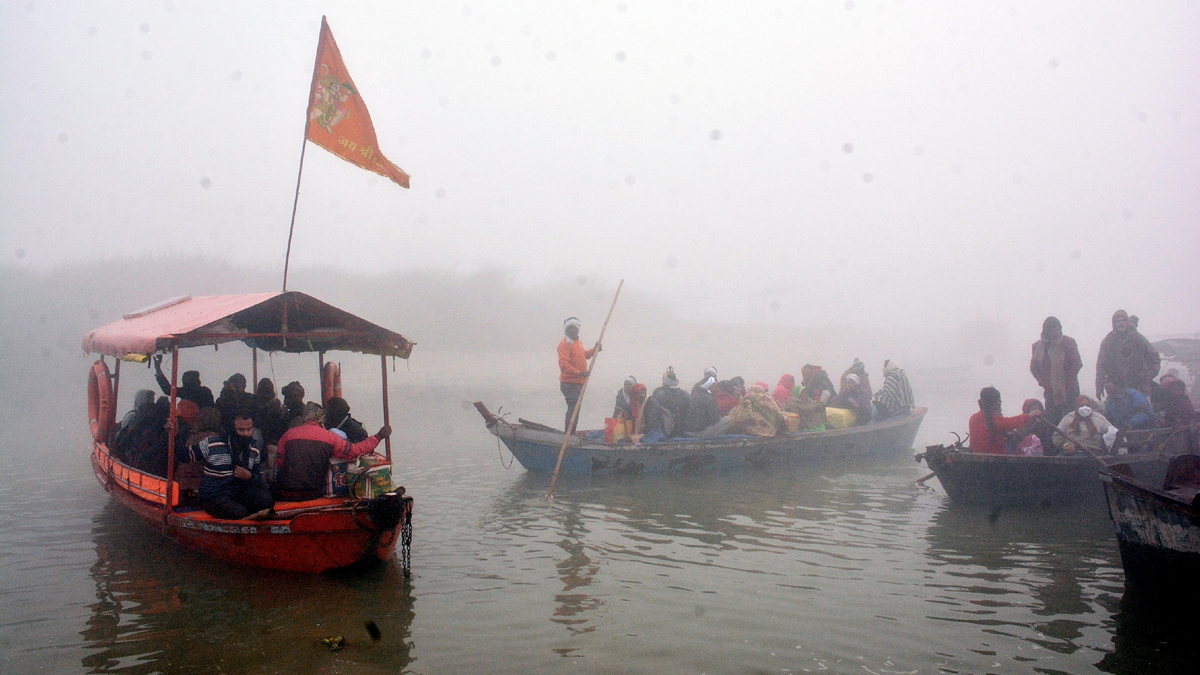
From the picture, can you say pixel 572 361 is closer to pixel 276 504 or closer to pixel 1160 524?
pixel 276 504

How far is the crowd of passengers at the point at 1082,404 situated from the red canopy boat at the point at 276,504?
24.7 ft

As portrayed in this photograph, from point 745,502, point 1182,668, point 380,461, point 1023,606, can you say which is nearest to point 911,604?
point 1023,606

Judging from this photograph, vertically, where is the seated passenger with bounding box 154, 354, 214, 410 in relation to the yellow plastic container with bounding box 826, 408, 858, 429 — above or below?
above

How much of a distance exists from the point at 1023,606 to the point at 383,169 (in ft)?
26.5

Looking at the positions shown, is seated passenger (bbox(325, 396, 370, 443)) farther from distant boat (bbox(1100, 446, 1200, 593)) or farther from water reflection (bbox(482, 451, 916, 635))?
distant boat (bbox(1100, 446, 1200, 593))

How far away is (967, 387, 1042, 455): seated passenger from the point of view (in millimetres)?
9430

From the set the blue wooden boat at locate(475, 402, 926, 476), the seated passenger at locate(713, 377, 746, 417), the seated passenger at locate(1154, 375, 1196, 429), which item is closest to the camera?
the seated passenger at locate(1154, 375, 1196, 429)

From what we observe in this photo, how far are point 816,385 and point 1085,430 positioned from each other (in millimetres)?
5391

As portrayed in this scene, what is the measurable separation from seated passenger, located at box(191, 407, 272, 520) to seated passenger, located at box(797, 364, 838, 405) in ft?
34.2

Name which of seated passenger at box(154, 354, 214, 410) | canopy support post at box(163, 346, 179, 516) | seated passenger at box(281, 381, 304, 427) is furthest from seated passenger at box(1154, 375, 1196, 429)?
seated passenger at box(154, 354, 214, 410)

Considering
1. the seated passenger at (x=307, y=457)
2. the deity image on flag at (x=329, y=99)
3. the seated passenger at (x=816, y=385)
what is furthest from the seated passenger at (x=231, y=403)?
the seated passenger at (x=816, y=385)

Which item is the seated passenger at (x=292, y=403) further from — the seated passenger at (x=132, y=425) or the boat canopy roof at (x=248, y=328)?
the seated passenger at (x=132, y=425)

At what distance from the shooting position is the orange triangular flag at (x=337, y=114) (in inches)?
342

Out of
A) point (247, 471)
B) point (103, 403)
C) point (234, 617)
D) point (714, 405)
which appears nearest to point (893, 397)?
point (714, 405)
